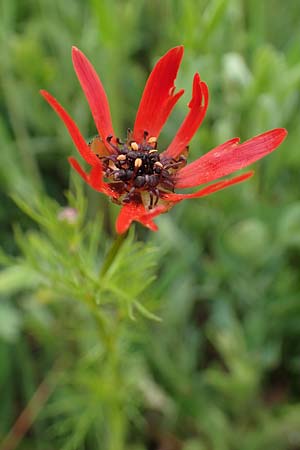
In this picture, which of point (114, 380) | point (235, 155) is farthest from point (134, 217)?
point (114, 380)

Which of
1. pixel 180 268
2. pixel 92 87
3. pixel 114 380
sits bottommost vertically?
pixel 114 380

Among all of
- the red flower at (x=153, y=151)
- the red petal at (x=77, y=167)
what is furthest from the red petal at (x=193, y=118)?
the red petal at (x=77, y=167)

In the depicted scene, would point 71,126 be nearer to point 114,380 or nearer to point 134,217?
point 134,217

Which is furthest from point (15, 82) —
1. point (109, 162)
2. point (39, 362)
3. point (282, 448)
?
point (282, 448)

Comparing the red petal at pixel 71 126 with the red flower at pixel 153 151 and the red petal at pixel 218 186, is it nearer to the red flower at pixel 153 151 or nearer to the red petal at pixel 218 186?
the red flower at pixel 153 151

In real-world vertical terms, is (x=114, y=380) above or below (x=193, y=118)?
below

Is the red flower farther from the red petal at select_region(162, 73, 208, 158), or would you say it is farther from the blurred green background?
the blurred green background
